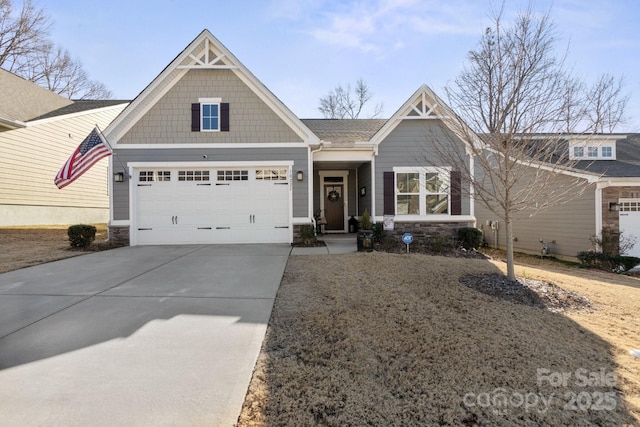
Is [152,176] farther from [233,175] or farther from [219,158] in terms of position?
[233,175]

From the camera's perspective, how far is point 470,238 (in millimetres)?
9859

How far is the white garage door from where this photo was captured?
33.0ft

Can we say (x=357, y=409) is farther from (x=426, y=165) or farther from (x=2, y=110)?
(x=2, y=110)

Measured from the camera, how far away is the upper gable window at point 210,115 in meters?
10.1

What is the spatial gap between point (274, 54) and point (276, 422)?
10508mm

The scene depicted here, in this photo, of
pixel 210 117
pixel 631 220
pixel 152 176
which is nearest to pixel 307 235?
pixel 210 117

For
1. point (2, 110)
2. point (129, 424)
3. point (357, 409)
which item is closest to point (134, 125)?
point (2, 110)

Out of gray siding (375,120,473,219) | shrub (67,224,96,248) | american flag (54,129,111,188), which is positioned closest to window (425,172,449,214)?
gray siding (375,120,473,219)

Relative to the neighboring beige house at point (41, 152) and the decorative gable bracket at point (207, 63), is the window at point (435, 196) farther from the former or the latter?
the neighboring beige house at point (41, 152)

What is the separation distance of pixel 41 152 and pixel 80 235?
8621mm

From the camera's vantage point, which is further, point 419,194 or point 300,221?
point 419,194

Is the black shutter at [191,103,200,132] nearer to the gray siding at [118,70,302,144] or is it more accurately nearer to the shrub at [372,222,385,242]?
the gray siding at [118,70,302,144]

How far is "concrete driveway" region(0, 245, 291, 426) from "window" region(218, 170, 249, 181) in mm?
4369

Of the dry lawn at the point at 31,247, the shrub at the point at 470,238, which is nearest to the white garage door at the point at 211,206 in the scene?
the dry lawn at the point at 31,247
